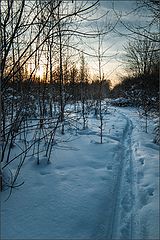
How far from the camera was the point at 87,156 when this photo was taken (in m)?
6.10

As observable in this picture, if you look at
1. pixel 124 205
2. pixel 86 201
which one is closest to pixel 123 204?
pixel 124 205

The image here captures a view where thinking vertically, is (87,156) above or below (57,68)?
below

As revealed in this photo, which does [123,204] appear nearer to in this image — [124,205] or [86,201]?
[124,205]

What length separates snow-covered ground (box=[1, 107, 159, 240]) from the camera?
3.19 metres

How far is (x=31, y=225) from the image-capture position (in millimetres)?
3334

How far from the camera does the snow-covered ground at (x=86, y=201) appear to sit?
319 centimetres

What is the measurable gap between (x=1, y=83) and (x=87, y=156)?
2.66 meters

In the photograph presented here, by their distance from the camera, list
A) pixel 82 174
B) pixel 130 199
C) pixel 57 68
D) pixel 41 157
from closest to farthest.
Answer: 1. pixel 130 199
2. pixel 82 174
3. pixel 41 157
4. pixel 57 68

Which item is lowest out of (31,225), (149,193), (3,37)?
(31,225)

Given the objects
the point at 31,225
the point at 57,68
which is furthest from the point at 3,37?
the point at 57,68

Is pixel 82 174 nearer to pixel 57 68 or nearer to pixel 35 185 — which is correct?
pixel 35 185

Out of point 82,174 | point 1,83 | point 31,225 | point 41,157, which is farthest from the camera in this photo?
point 41,157

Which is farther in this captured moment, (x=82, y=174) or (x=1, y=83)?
(x=82, y=174)

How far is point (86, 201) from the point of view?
155 inches
